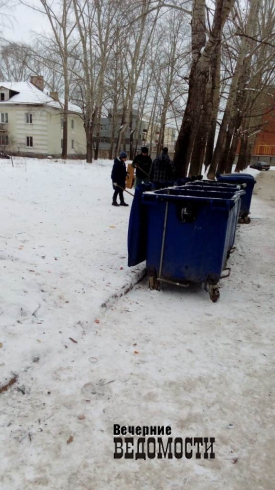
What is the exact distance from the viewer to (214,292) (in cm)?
467

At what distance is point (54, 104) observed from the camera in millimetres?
40062

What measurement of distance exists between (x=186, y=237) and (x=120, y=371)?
6.84 ft

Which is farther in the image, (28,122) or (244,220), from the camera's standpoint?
(28,122)

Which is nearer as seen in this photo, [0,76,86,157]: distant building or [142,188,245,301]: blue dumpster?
[142,188,245,301]: blue dumpster

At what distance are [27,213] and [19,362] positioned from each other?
5807 millimetres

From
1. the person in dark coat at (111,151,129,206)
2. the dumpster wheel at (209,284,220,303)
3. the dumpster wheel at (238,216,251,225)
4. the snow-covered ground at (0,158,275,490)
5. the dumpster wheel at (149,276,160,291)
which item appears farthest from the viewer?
the dumpster wheel at (238,216,251,225)

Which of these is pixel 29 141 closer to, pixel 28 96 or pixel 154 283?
pixel 28 96

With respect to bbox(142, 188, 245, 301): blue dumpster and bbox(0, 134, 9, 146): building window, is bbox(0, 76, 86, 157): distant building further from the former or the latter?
bbox(142, 188, 245, 301): blue dumpster

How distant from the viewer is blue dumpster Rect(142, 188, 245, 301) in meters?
4.48

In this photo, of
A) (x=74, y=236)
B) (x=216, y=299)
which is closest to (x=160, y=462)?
(x=216, y=299)

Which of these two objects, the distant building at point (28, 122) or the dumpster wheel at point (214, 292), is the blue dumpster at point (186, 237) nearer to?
the dumpster wheel at point (214, 292)

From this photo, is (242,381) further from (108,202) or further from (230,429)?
(108,202)

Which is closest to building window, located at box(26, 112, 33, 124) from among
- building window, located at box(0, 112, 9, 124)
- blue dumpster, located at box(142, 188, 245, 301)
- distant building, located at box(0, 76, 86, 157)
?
distant building, located at box(0, 76, 86, 157)

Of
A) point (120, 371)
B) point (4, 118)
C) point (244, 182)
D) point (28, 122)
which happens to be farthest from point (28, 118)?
point (120, 371)
